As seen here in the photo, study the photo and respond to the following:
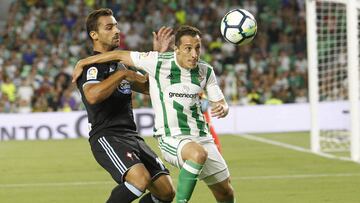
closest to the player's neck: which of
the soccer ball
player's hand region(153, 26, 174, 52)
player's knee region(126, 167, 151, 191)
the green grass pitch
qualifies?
player's hand region(153, 26, 174, 52)

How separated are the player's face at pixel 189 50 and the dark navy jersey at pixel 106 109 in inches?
21.6

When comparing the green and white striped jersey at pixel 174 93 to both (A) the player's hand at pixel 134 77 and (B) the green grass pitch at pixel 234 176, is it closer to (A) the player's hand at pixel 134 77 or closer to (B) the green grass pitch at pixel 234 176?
(A) the player's hand at pixel 134 77

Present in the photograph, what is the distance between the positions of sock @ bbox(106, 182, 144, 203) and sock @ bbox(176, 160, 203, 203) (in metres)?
0.46

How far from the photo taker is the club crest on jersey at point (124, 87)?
25.0 ft

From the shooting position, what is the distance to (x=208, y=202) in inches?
404

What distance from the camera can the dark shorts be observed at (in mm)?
7316

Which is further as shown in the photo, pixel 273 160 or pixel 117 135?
pixel 273 160

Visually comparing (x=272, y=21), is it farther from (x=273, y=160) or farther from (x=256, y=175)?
(x=256, y=175)

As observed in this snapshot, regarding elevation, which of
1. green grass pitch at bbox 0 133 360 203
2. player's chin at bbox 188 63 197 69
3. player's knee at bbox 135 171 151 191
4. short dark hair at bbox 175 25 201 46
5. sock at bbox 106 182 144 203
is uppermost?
short dark hair at bbox 175 25 201 46

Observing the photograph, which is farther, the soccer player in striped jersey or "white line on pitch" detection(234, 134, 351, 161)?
"white line on pitch" detection(234, 134, 351, 161)

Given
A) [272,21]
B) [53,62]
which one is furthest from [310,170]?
[272,21]

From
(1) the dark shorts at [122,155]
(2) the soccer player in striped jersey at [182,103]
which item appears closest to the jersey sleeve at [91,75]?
(2) the soccer player in striped jersey at [182,103]

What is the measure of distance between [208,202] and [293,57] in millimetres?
15782

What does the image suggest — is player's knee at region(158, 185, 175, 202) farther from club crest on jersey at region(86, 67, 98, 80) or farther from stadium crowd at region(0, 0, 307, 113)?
stadium crowd at region(0, 0, 307, 113)
